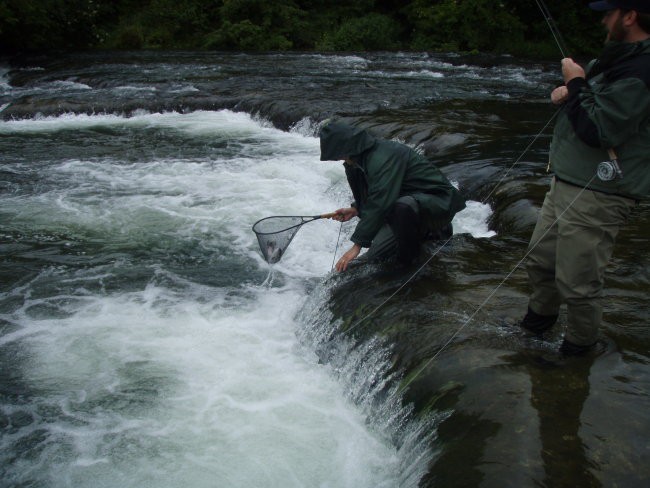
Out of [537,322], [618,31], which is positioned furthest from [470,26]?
[618,31]

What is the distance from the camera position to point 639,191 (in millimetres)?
3121

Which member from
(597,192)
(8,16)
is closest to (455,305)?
(597,192)

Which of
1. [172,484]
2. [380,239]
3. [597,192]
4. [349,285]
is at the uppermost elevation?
[597,192]

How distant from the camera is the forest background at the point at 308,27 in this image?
2773cm

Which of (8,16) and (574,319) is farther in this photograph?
(8,16)

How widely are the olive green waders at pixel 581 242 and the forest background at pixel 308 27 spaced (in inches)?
1024

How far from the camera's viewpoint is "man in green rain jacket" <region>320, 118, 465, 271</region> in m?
4.74

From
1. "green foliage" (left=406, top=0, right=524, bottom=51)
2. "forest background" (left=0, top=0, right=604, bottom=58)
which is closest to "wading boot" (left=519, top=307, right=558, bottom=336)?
"green foliage" (left=406, top=0, right=524, bottom=51)

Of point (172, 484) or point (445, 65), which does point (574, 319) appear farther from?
point (445, 65)

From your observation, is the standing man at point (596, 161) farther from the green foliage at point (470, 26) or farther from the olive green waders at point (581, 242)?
the green foliage at point (470, 26)

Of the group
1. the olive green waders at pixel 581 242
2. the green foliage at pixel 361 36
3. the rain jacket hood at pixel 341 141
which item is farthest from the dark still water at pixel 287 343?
the green foliage at pixel 361 36

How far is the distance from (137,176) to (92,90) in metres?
8.32

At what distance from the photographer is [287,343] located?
558 cm

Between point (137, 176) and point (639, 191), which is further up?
point (639, 191)
